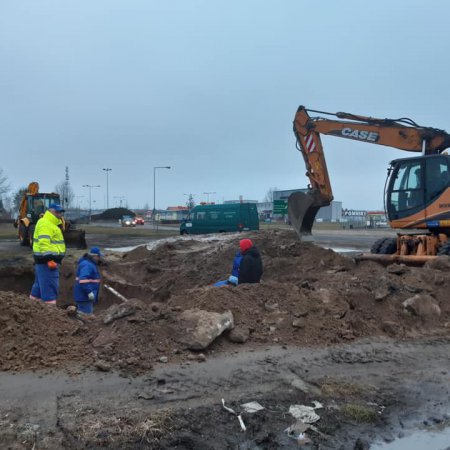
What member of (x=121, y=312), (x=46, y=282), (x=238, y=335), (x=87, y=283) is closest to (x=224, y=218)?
(x=87, y=283)

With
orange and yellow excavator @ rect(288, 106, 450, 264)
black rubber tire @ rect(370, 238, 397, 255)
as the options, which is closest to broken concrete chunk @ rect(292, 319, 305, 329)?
orange and yellow excavator @ rect(288, 106, 450, 264)

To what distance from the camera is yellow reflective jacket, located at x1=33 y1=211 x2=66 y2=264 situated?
7.93 meters

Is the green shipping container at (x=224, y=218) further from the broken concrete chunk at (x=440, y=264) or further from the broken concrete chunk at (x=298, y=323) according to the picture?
the broken concrete chunk at (x=298, y=323)

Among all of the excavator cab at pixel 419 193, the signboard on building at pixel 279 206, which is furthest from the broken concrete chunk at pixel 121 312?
the signboard on building at pixel 279 206

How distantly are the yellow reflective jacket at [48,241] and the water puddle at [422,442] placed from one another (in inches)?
227

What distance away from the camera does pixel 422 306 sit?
736 cm

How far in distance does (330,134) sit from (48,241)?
920cm

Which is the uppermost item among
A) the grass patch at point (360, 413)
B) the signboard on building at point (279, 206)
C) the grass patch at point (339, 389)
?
the signboard on building at point (279, 206)

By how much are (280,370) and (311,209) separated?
9.36 metres

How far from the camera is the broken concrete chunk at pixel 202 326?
5457mm

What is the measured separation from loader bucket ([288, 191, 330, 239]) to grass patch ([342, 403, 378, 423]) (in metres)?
9.79

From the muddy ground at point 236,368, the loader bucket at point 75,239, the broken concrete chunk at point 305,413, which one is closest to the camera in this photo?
the muddy ground at point 236,368

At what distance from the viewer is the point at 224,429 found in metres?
4.02

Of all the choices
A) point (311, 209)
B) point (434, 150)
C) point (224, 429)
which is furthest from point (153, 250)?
point (224, 429)
